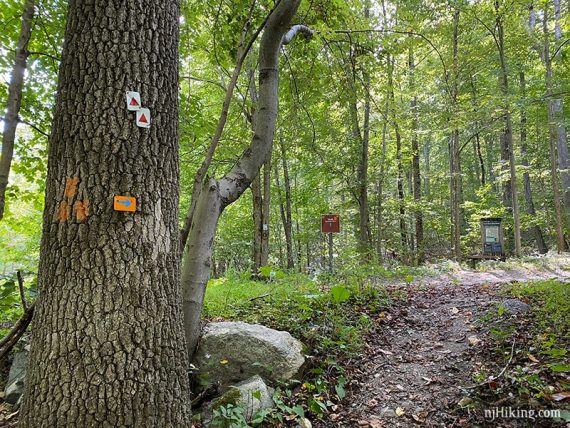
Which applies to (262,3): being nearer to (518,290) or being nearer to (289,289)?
(289,289)

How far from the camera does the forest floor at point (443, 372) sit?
2.78 metres

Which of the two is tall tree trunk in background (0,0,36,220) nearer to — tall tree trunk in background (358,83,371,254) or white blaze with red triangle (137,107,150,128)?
white blaze with red triangle (137,107,150,128)

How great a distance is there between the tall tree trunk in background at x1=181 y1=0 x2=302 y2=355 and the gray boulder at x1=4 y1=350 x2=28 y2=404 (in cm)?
146

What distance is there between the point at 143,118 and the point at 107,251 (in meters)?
0.79

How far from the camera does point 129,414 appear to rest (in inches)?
73.2

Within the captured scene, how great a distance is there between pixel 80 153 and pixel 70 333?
0.96 m

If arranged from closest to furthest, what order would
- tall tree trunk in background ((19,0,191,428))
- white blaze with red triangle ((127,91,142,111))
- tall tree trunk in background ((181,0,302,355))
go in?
tall tree trunk in background ((19,0,191,428)), white blaze with red triangle ((127,91,142,111)), tall tree trunk in background ((181,0,302,355))

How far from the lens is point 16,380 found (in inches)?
126

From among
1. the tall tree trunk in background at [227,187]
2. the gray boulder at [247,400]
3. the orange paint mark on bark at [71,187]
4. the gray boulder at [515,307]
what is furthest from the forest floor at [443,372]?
the orange paint mark on bark at [71,187]

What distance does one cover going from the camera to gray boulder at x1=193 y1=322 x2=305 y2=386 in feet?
10.7

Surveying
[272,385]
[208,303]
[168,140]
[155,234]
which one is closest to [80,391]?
[155,234]

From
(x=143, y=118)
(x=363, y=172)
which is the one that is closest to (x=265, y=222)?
(x=363, y=172)

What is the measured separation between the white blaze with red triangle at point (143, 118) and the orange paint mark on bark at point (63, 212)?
23.5 inches

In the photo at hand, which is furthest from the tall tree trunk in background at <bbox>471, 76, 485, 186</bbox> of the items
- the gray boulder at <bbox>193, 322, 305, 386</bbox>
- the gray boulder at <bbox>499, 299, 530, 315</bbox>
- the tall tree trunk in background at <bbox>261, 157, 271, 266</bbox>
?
the gray boulder at <bbox>193, 322, 305, 386</bbox>
